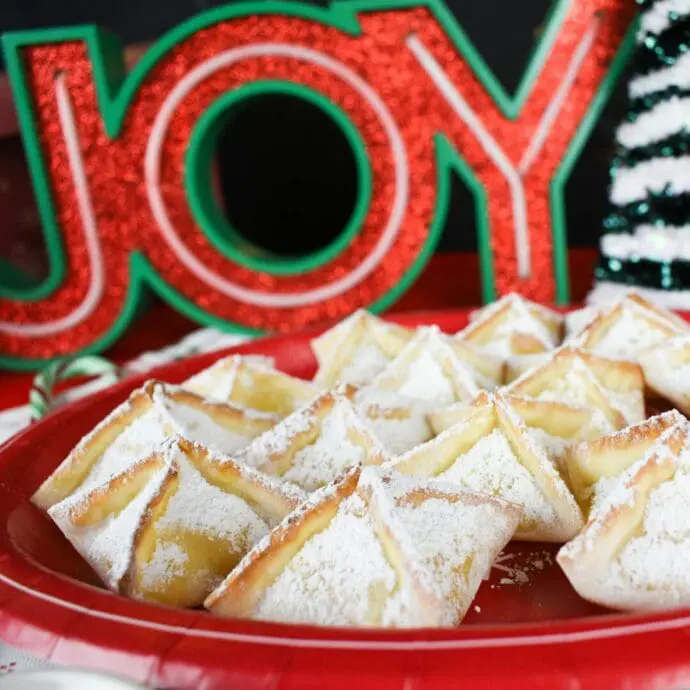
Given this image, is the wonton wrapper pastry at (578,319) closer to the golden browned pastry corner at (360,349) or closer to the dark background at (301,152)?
the golden browned pastry corner at (360,349)

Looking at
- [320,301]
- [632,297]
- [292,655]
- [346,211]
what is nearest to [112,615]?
[292,655]

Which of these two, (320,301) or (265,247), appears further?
(265,247)

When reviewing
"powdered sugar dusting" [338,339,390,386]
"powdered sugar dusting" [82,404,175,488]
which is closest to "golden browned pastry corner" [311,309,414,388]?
"powdered sugar dusting" [338,339,390,386]

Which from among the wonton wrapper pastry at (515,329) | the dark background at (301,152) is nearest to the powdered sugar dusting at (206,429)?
the wonton wrapper pastry at (515,329)

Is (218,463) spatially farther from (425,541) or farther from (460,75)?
(460,75)

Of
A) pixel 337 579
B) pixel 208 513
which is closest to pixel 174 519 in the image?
pixel 208 513

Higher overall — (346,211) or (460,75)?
(460,75)

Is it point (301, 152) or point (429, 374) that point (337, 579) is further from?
point (301, 152)
